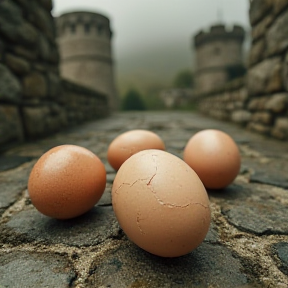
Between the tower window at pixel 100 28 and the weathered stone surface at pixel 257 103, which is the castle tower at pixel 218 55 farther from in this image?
the weathered stone surface at pixel 257 103

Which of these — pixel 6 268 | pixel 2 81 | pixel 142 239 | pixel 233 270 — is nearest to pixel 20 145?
pixel 2 81

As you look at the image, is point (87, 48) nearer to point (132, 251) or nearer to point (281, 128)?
point (281, 128)

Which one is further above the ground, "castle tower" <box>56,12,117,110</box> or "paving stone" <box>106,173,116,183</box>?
"castle tower" <box>56,12,117,110</box>

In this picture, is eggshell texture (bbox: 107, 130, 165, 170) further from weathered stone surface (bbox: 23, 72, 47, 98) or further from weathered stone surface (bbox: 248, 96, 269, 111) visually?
weathered stone surface (bbox: 248, 96, 269, 111)

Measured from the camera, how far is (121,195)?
79 centimetres

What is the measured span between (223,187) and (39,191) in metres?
0.96

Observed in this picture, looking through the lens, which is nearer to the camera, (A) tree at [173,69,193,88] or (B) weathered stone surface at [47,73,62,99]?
(B) weathered stone surface at [47,73,62,99]

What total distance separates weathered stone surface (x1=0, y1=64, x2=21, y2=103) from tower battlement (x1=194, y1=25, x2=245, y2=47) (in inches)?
755

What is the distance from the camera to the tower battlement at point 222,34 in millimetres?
18453

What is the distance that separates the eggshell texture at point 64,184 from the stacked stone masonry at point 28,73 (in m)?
1.65

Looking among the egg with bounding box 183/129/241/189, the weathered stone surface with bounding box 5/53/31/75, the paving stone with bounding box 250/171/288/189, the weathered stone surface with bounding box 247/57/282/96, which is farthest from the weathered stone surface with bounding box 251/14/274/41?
the weathered stone surface with bounding box 5/53/31/75

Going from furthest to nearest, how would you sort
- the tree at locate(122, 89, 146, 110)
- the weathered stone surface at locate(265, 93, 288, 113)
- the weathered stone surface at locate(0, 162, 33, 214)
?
1. the tree at locate(122, 89, 146, 110)
2. the weathered stone surface at locate(265, 93, 288, 113)
3. the weathered stone surface at locate(0, 162, 33, 214)

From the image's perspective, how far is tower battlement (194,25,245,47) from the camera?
18453 mm

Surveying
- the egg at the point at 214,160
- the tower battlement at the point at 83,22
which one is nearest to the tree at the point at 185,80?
the tower battlement at the point at 83,22
